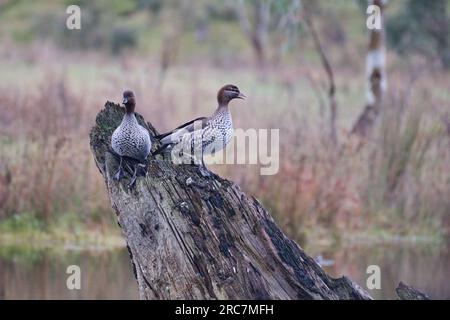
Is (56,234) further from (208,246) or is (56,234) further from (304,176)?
(208,246)

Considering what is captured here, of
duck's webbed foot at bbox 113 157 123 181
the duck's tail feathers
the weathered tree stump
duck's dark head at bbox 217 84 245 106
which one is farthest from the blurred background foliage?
the weathered tree stump

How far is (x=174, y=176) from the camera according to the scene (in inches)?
266

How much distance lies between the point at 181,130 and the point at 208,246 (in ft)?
4.36

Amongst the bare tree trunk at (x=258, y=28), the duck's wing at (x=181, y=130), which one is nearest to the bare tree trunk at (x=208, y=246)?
the duck's wing at (x=181, y=130)

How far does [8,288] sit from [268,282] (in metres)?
6.07

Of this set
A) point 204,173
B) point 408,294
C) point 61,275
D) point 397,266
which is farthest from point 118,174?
point 397,266

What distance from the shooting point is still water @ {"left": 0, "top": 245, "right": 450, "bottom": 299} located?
38.2ft

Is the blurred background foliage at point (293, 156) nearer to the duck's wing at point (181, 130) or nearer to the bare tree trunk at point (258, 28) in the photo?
the duck's wing at point (181, 130)

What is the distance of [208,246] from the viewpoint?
6.38 metres

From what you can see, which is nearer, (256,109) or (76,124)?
(76,124)

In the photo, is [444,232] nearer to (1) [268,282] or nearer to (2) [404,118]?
(2) [404,118]

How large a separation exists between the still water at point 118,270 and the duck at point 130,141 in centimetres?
468

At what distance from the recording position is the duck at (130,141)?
6.73m

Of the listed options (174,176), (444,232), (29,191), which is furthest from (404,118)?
(174,176)
